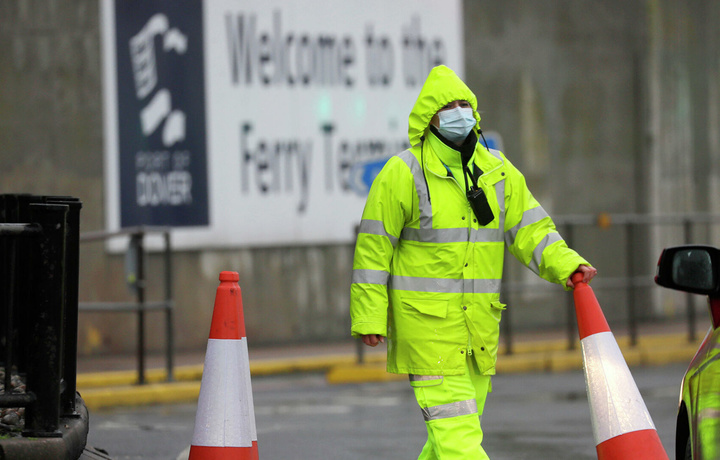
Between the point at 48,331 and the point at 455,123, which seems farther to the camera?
the point at 455,123

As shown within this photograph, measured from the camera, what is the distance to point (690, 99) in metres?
15.0

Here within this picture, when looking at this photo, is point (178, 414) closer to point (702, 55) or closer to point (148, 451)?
point (148, 451)

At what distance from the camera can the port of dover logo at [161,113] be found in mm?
12109

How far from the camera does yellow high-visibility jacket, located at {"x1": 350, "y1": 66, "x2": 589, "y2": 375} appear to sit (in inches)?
190

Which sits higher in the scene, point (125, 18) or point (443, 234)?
point (125, 18)

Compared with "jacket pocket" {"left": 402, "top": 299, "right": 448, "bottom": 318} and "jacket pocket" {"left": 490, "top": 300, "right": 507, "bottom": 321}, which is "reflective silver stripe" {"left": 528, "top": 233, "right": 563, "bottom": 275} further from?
"jacket pocket" {"left": 402, "top": 299, "right": 448, "bottom": 318}

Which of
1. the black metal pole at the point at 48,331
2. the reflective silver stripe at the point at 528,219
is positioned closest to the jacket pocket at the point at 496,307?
the reflective silver stripe at the point at 528,219

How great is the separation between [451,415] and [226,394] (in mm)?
972

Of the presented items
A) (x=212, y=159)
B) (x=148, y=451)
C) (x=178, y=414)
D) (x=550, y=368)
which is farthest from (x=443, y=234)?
(x=212, y=159)

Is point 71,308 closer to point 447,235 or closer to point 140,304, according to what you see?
point 447,235

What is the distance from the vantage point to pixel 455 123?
5.00 metres

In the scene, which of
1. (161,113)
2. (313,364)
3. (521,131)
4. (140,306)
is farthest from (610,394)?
(521,131)

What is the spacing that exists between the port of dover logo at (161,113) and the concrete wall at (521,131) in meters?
0.27

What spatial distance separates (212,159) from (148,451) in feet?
19.2
